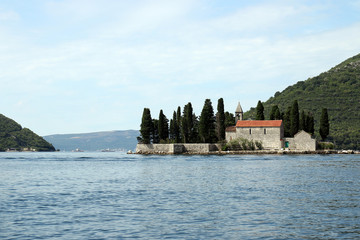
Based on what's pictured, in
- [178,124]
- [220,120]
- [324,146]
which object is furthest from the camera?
[178,124]

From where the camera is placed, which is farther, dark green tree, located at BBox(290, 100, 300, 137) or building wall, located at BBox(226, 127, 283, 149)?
dark green tree, located at BBox(290, 100, 300, 137)

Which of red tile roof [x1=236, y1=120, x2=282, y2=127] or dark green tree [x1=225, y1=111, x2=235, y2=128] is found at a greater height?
dark green tree [x1=225, y1=111, x2=235, y2=128]

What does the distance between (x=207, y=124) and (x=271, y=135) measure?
1513 cm

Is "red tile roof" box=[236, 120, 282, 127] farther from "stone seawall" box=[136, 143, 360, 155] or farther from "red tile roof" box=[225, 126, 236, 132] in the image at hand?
"stone seawall" box=[136, 143, 360, 155]

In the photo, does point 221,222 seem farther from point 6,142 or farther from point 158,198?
→ point 6,142

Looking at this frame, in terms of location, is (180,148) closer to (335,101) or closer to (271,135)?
(271,135)

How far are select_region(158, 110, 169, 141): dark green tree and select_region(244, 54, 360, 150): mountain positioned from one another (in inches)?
2132

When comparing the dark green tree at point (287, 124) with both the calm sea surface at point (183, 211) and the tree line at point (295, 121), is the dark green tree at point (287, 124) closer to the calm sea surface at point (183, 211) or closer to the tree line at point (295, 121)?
the tree line at point (295, 121)

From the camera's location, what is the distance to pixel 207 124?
3920 inches

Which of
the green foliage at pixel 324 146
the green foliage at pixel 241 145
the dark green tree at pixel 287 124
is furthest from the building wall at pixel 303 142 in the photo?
the green foliage at pixel 241 145

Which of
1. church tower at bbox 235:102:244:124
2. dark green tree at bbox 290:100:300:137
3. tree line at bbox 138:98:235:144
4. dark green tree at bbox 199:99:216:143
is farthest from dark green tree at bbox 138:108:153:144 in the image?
dark green tree at bbox 290:100:300:137

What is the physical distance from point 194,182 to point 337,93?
14795 centimetres

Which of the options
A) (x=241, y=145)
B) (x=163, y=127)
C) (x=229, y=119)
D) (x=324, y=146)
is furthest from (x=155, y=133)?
(x=324, y=146)

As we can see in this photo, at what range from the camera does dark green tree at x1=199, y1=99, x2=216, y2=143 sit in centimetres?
9888
